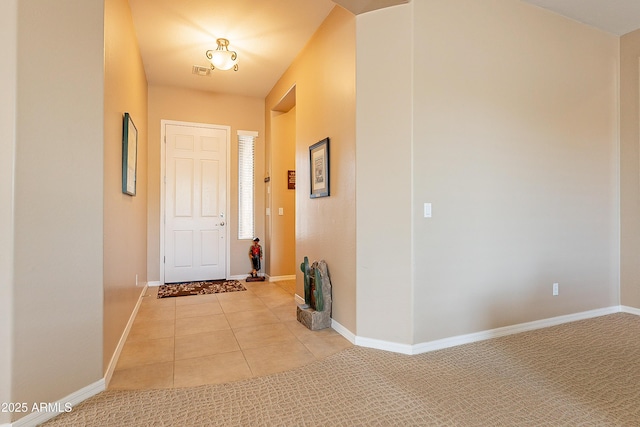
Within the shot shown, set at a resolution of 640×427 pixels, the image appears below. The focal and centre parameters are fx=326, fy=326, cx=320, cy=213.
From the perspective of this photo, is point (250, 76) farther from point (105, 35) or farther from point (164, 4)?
point (105, 35)

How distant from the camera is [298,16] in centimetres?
322

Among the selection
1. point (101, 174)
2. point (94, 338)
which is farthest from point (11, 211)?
point (94, 338)

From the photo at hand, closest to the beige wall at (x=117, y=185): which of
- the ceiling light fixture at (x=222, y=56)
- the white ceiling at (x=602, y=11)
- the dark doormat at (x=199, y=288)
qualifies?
the ceiling light fixture at (x=222, y=56)

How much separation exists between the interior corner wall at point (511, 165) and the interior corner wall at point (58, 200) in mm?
2172

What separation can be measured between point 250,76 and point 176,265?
3.01 m

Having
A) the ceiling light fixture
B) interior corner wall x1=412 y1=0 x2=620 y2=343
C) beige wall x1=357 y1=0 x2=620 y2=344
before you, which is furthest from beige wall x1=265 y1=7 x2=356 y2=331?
the ceiling light fixture

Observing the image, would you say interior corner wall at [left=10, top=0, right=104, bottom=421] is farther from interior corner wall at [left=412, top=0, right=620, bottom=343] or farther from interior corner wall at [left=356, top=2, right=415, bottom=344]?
interior corner wall at [left=412, top=0, right=620, bottom=343]

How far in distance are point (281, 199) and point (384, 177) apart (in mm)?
2874

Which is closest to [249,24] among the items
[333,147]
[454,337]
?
[333,147]

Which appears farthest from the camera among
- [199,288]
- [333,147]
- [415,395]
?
[199,288]

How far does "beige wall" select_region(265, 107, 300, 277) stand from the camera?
517 centimetres

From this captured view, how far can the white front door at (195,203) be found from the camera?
4.96 metres

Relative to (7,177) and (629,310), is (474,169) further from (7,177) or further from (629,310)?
(7,177)

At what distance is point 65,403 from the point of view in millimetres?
1785
